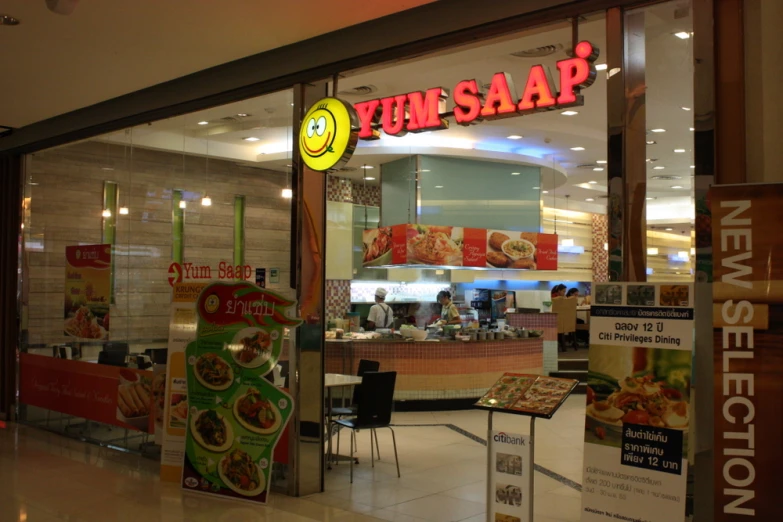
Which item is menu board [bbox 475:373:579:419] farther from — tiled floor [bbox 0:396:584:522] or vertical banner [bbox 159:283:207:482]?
vertical banner [bbox 159:283:207:482]

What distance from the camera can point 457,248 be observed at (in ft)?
34.2

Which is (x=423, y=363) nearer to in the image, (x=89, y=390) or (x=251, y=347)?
(x=89, y=390)

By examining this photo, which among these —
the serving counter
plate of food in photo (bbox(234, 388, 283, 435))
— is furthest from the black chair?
the serving counter

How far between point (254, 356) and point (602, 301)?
2.76 meters

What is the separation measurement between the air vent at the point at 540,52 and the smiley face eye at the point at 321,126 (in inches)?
76.9

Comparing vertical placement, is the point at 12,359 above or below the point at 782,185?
below

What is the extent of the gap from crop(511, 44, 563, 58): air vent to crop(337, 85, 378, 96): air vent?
5.46ft

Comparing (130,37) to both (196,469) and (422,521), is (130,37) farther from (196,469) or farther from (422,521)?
(422,521)

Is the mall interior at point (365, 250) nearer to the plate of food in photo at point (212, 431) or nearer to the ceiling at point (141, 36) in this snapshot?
the plate of food in photo at point (212, 431)

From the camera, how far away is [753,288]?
10.7ft

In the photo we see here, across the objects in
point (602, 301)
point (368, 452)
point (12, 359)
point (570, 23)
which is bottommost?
point (368, 452)

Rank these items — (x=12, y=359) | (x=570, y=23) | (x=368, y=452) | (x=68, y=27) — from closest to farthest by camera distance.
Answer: (x=570, y=23) < (x=68, y=27) < (x=368, y=452) < (x=12, y=359)

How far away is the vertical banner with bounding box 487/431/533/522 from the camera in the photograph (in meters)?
3.88

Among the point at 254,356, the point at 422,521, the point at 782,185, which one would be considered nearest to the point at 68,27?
the point at 254,356
